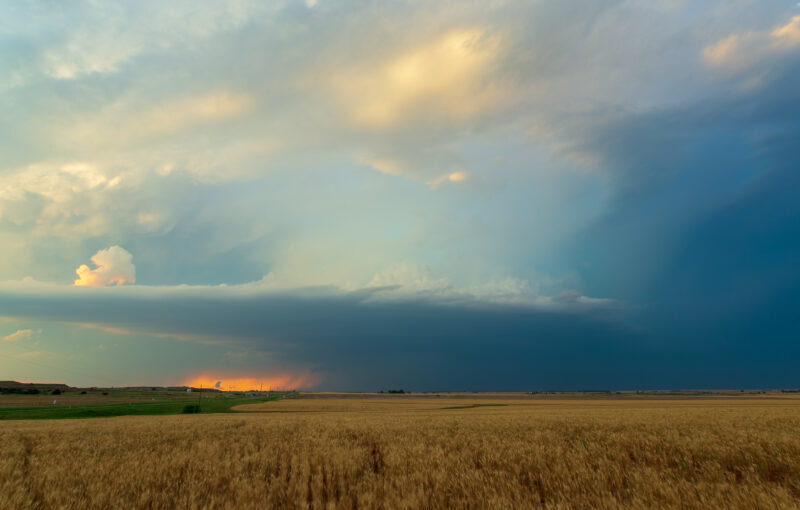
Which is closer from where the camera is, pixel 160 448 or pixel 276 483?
pixel 276 483

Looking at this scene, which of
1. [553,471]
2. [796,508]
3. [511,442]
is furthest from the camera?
[511,442]

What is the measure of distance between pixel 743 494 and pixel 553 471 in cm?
367

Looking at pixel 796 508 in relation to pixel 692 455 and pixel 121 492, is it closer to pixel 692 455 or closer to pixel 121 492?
pixel 692 455

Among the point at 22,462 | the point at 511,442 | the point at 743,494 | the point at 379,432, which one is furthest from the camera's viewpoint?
the point at 379,432

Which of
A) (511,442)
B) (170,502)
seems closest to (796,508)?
(511,442)

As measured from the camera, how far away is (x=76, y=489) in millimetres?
8242

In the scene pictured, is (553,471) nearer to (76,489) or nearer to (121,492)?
(121,492)

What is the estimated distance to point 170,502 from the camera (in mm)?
8031

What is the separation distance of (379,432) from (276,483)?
8995 millimetres

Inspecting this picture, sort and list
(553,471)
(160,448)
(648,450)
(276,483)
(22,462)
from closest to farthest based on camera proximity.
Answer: (276,483) < (553,471) < (22,462) < (648,450) < (160,448)

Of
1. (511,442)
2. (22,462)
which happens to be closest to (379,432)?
(511,442)

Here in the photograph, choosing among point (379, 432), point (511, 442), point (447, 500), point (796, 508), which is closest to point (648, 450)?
point (511, 442)

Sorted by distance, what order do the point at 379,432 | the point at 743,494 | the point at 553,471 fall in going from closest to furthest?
the point at 743,494 < the point at 553,471 < the point at 379,432

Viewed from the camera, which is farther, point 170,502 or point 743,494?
point 170,502
